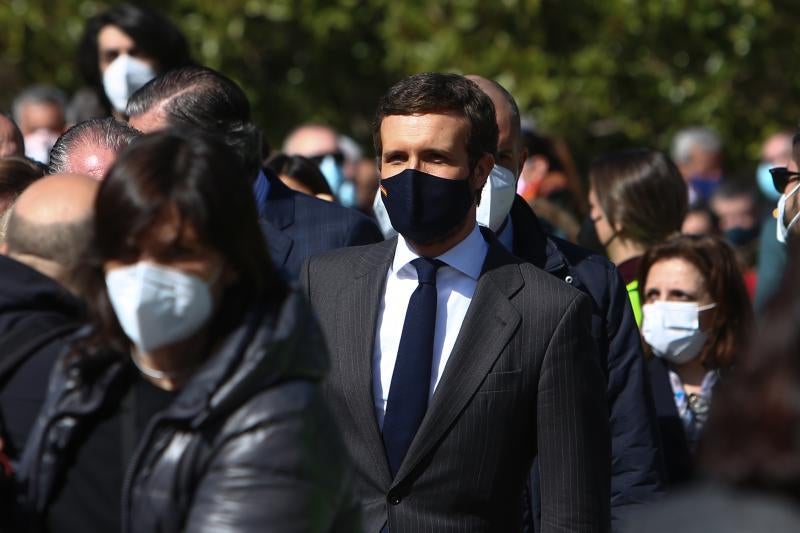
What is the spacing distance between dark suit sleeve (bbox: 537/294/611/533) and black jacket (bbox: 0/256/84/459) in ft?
4.50

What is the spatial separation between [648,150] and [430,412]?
279 centimetres

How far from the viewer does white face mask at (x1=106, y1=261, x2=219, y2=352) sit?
262 cm

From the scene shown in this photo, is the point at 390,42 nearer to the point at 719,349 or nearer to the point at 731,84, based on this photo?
the point at 731,84

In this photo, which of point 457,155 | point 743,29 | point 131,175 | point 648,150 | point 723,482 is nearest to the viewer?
point 723,482

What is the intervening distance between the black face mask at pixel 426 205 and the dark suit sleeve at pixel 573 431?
1.41 feet

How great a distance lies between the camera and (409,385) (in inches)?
149

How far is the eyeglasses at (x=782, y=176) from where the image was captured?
4.86m

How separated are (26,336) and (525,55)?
8.55 meters

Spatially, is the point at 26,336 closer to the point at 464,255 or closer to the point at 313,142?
the point at 464,255

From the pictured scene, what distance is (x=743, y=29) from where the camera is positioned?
36.8ft

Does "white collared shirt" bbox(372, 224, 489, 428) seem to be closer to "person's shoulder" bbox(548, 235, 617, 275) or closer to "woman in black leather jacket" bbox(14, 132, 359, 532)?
"person's shoulder" bbox(548, 235, 617, 275)

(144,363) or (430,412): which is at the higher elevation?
(144,363)

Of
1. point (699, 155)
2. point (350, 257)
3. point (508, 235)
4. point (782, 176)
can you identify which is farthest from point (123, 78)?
point (699, 155)

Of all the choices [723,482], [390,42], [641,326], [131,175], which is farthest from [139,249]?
[390,42]
